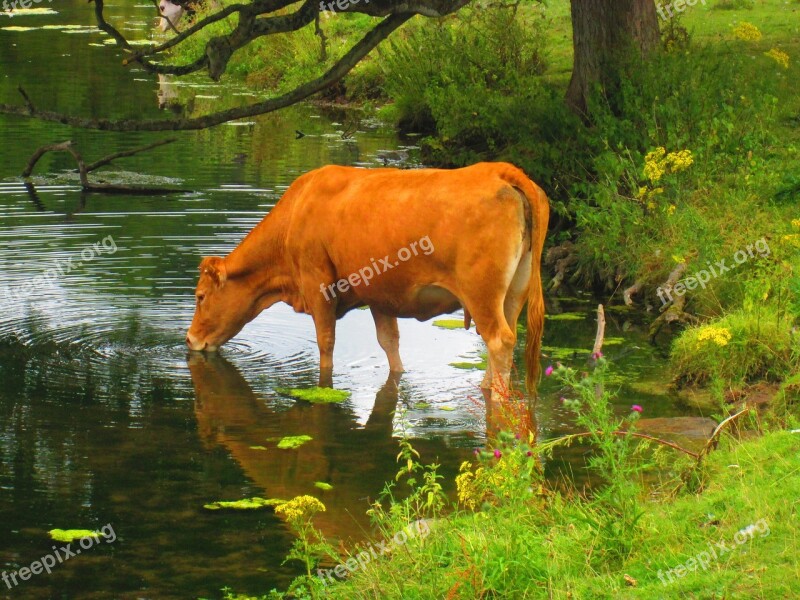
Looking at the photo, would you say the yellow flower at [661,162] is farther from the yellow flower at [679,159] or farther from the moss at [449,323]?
the moss at [449,323]

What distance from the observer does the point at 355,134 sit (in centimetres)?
2394

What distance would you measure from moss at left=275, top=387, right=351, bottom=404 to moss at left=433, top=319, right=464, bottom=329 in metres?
2.39

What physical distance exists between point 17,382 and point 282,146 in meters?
13.2

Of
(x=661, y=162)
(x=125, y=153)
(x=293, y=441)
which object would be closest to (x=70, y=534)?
(x=293, y=441)

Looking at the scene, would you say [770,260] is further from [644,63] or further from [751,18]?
[751,18]

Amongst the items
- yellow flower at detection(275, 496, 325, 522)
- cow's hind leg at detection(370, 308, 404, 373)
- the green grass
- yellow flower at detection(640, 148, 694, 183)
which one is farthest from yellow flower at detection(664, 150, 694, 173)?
yellow flower at detection(275, 496, 325, 522)

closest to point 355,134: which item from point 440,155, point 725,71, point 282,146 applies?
point 282,146

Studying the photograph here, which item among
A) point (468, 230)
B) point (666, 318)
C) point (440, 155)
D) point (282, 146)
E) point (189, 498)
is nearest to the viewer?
point (189, 498)

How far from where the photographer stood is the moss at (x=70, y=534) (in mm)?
6879

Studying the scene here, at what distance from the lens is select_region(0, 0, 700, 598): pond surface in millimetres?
6918

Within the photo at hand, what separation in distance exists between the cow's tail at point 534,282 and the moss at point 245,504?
231 cm

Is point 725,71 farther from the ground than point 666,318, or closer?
farther from the ground

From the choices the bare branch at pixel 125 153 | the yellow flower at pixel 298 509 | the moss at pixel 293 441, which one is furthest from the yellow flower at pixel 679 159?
the yellow flower at pixel 298 509

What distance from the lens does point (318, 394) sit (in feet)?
31.8
